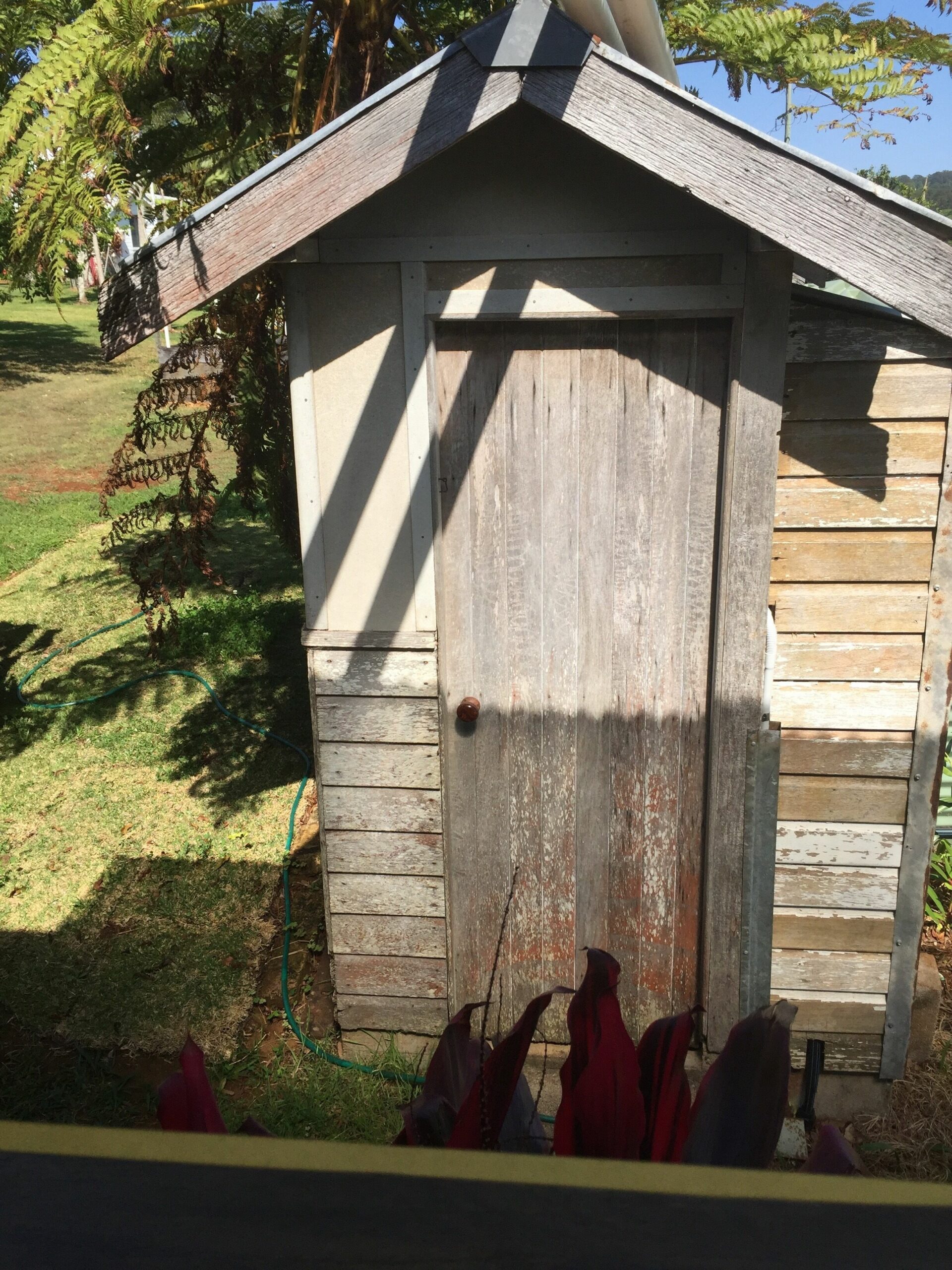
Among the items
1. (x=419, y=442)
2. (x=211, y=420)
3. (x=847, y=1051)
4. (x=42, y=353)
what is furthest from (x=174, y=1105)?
(x=42, y=353)

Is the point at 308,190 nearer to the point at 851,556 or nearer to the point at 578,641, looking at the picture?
the point at 578,641

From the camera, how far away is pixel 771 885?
11.2 feet

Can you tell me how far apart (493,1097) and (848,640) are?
2.66 m

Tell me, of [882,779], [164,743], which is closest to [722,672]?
[882,779]

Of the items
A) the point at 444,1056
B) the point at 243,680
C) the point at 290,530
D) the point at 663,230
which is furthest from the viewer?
the point at 243,680

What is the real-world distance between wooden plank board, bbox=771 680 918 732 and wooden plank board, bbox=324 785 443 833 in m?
1.22

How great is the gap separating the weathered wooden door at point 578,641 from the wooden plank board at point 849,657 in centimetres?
26

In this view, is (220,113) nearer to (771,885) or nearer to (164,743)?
(164,743)

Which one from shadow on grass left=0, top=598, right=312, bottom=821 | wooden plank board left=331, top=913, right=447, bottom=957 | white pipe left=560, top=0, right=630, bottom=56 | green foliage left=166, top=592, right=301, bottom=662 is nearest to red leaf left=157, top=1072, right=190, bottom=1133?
white pipe left=560, top=0, right=630, bottom=56

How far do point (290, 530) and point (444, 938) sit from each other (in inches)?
119

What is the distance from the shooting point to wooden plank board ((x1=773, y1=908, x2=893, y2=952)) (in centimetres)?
346

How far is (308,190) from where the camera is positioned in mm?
2641

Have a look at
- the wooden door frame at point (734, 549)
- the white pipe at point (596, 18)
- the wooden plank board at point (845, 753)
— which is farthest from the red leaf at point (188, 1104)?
the wooden plank board at point (845, 753)

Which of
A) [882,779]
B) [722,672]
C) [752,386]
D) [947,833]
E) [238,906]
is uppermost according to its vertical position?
[752,386]
